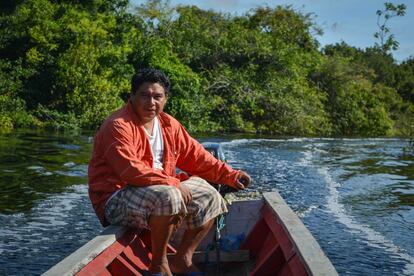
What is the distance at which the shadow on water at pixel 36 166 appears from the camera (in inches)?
317

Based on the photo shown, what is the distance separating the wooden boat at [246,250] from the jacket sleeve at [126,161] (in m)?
0.33

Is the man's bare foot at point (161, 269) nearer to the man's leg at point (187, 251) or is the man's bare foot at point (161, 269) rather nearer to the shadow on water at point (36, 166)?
the man's leg at point (187, 251)

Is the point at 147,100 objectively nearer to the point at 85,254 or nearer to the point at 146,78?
the point at 146,78

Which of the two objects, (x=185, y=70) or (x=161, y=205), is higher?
(x=185, y=70)

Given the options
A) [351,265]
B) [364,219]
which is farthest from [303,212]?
[351,265]

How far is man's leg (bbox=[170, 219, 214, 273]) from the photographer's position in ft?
12.1

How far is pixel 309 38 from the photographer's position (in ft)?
101

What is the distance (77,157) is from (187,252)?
8.93 m

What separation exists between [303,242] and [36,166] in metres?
8.30

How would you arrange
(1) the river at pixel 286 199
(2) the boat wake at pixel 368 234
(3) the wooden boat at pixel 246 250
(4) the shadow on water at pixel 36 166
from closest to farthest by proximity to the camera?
(3) the wooden boat at pixel 246 250, (1) the river at pixel 286 199, (2) the boat wake at pixel 368 234, (4) the shadow on water at pixel 36 166

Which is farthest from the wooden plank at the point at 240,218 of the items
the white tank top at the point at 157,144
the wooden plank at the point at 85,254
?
the wooden plank at the point at 85,254

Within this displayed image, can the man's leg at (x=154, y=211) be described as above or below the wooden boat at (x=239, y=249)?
above

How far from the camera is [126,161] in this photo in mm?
3361

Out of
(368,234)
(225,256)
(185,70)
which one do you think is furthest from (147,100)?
(185,70)
